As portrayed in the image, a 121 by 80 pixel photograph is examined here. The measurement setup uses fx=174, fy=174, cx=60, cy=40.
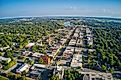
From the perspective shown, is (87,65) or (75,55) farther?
(75,55)

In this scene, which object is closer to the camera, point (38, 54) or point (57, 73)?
point (57, 73)

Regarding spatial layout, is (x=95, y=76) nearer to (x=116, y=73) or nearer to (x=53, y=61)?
(x=116, y=73)

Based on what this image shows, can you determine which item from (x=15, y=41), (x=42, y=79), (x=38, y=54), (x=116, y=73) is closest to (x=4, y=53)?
(x=38, y=54)

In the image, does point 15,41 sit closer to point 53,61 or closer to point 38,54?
point 38,54

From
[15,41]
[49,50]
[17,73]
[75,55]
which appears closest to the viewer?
[17,73]

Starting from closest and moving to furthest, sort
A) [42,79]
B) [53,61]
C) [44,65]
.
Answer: [42,79] < [44,65] < [53,61]

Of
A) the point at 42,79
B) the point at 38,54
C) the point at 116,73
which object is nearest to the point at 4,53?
the point at 38,54

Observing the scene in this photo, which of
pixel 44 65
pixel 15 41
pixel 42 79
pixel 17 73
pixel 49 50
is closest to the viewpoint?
pixel 42 79

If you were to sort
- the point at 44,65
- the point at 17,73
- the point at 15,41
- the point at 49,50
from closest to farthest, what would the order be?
the point at 17,73 → the point at 44,65 → the point at 49,50 → the point at 15,41
